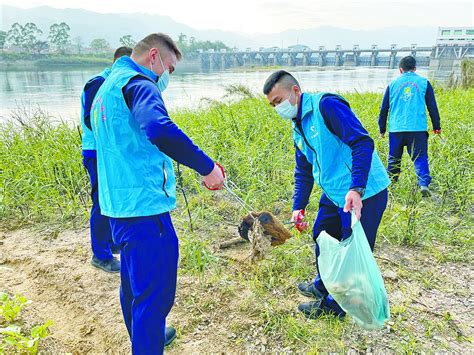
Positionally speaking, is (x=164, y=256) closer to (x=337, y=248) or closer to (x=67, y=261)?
(x=337, y=248)

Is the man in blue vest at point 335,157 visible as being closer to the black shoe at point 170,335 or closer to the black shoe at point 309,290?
the black shoe at point 309,290

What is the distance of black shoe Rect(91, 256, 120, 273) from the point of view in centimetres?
277

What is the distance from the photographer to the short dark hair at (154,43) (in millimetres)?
1658

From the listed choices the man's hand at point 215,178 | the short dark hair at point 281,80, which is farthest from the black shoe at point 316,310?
the short dark hair at point 281,80

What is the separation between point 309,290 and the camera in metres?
2.41

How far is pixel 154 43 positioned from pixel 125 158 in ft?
1.83

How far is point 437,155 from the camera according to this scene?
4469mm

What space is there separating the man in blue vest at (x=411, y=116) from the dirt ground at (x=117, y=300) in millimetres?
1594

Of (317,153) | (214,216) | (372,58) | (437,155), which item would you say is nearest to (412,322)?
(317,153)

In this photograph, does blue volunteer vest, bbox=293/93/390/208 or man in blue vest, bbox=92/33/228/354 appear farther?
blue volunteer vest, bbox=293/93/390/208

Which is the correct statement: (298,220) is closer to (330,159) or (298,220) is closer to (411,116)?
(330,159)

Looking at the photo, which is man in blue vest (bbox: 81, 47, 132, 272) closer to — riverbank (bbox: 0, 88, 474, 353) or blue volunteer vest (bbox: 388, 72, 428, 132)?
riverbank (bbox: 0, 88, 474, 353)

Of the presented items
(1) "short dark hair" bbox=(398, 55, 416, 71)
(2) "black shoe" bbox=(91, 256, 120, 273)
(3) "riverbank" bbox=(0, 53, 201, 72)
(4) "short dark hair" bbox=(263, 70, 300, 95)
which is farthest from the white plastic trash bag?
(3) "riverbank" bbox=(0, 53, 201, 72)

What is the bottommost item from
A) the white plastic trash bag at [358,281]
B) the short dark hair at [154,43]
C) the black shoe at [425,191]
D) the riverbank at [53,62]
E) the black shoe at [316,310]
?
the black shoe at [316,310]
